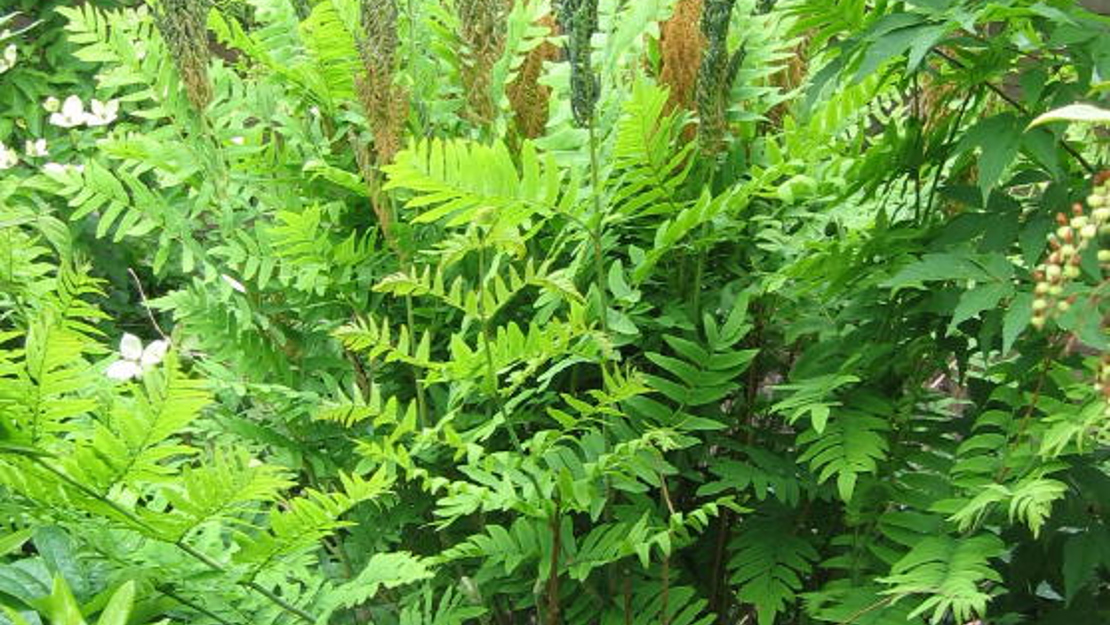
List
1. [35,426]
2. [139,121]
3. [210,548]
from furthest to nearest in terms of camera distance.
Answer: [139,121]
[210,548]
[35,426]

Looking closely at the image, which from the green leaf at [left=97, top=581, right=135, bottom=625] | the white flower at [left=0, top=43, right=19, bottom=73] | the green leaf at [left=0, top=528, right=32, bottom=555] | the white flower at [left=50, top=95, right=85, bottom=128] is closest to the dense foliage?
the green leaf at [left=0, top=528, right=32, bottom=555]

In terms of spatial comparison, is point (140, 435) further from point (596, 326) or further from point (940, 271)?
point (940, 271)

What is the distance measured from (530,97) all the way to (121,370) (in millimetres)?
758

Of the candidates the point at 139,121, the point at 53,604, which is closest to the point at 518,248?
the point at 53,604

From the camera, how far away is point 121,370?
92.7 inches

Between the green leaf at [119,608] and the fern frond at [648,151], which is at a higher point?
Result: the fern frond at [648,151]

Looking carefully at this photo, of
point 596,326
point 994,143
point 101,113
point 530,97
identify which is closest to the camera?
point 994,143

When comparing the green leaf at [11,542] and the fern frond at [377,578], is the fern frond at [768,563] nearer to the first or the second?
the fern frond at [377,578]

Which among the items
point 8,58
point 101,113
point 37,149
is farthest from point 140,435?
point 37,149

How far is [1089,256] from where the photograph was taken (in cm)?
177

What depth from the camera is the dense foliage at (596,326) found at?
174 cm

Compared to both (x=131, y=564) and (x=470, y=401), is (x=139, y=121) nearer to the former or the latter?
(x=470, y=401)

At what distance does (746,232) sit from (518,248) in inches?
21.7

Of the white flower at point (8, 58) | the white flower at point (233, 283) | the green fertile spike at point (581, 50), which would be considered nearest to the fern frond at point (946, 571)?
the green fertile spike at point (581, 50)
